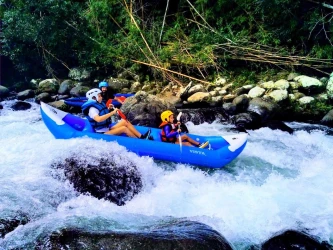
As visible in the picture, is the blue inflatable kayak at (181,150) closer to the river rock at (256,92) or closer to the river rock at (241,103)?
the river rock at (241,103)

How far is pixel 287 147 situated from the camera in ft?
21.3

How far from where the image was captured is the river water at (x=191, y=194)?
3.43 meters

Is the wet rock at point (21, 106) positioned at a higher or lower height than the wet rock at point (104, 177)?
lower

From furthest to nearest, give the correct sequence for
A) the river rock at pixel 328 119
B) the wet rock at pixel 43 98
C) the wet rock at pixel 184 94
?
the wet rock at pixel 43 98, the wet rock at pixel 184 94, the river rock at pixel 328 119

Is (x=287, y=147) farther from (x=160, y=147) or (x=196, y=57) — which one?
(x=196, y=57)

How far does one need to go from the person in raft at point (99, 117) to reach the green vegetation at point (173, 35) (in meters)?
4.74

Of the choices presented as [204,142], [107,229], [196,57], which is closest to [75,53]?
[196,57]

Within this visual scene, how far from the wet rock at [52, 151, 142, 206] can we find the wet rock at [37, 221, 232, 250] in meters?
1.35

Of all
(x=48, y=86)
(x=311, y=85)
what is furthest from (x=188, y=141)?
(x=48, y=86)

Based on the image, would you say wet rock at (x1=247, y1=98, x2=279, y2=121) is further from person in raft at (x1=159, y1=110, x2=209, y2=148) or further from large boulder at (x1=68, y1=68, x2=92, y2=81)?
large boulder at (x1=68, y1=68, x2=92, y2=81)

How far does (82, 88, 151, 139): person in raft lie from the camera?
5484 mm

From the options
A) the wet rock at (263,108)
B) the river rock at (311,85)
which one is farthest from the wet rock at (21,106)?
the river rock at (311,85)

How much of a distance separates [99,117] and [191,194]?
1936mm

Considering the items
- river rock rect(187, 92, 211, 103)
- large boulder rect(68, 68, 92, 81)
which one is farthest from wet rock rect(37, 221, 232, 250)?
large boulder rect(68, 68, 92, 81)
